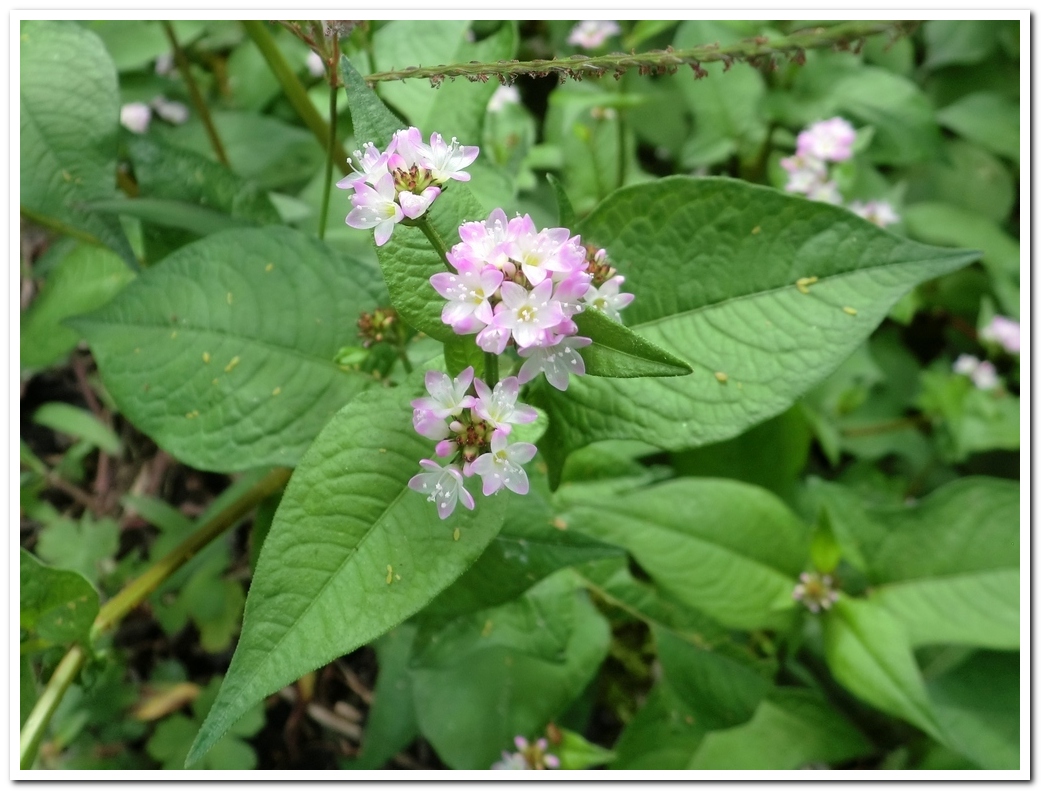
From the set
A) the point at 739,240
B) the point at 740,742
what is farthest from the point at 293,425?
the point at 740,742

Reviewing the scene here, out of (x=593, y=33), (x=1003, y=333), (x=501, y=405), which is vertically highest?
(x=593, y=33)

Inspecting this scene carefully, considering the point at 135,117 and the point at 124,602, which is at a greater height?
the point at 135,117

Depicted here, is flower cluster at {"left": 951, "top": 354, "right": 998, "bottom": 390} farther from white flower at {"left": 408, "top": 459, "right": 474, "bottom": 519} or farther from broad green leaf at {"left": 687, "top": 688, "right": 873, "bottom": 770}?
white flower at {"left": 408, "top": 459, "right": 474, "bottom": 519}

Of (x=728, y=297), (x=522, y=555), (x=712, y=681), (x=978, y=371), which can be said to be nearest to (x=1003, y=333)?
(x=978, y=371)

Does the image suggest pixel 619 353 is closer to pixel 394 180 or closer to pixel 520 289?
pixel 520 289

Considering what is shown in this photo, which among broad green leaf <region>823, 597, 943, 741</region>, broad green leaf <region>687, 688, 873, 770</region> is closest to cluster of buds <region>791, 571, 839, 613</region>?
broad green leaf <region>823, 597, 943, 741</region>

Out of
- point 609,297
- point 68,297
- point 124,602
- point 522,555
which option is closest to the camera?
point 609,297

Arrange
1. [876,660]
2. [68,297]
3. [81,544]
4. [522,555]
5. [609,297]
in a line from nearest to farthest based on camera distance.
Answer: [609,297], [522,555], [876,660], [68,297], [81,544]
